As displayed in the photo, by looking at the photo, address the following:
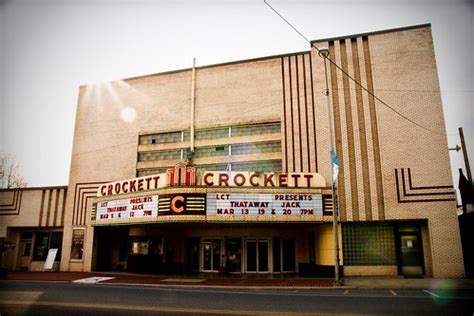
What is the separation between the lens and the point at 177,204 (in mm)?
19203

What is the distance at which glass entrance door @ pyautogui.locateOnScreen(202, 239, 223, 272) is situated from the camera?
23.6 m

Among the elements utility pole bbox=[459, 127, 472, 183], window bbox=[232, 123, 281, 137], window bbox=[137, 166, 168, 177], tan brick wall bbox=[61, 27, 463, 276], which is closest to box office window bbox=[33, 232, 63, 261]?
tan brick wall bbox=[61, 27, 463, 276]

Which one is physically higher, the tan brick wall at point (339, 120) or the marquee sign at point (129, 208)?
the tan brick wall at point (339, 120)

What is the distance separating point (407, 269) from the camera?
66.4 feet

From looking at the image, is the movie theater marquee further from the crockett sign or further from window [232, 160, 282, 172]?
window [232, 160, 282, 172]

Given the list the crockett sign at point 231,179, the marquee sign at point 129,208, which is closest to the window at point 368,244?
the crockett sign at point 231,179

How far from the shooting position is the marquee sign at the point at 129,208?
20.1m

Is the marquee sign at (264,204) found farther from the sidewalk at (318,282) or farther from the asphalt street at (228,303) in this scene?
the asphalt street at (228,303)

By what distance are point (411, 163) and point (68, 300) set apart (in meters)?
19.1

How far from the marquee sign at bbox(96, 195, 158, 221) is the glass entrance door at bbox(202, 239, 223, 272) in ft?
18.4

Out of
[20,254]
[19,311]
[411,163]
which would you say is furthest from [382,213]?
[20,254]

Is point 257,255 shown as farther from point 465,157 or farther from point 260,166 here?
point 465,157

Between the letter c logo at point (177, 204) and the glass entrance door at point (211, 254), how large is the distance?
578 cm

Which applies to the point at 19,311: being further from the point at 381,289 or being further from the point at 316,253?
the point at 316,253
